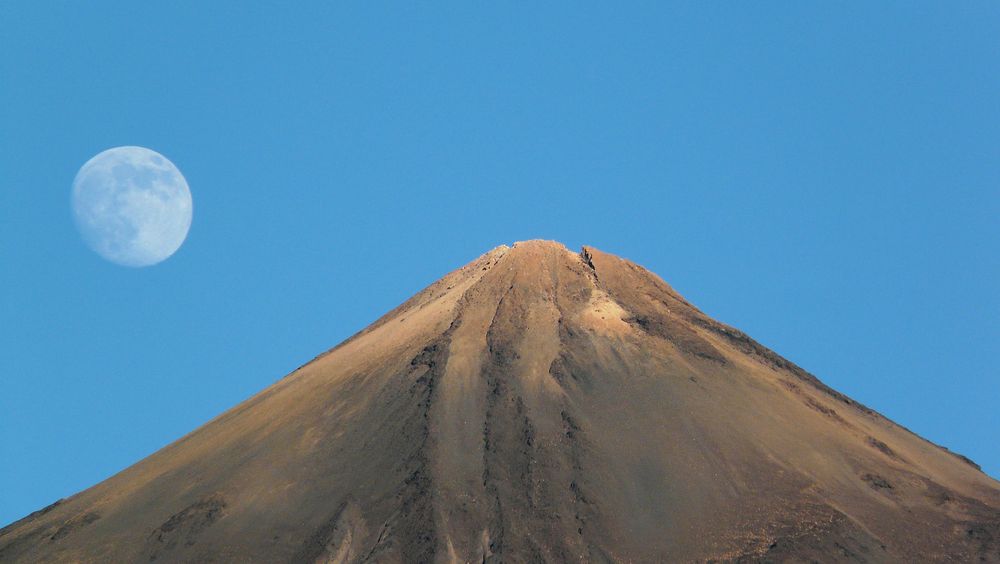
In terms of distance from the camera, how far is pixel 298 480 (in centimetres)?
6738

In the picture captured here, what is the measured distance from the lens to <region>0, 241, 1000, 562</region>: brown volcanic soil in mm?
61094

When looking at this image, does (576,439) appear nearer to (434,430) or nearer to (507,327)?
(434,430)

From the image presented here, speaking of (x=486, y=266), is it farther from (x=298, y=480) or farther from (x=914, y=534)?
(x=914, y=534)

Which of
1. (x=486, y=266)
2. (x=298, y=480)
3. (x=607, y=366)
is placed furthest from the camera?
(x=486, y=266)

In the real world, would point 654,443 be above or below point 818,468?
above

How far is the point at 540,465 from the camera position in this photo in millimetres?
66188

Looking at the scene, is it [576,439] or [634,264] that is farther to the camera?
[634,264]

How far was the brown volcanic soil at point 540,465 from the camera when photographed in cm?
6109

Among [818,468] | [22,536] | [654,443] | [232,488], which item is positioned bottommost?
[818,468]

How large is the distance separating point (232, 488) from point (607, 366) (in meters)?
28.3

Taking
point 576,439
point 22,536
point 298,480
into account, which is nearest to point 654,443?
point 576,439

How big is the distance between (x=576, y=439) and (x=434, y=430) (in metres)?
9.63

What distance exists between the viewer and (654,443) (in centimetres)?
6888

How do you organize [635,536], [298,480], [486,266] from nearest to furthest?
1. [635,536]
2. [298,480]
3. [486,266]
